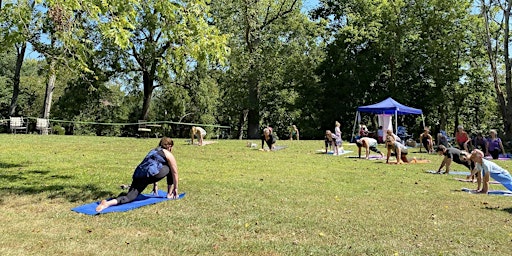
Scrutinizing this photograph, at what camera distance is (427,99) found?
31266 mm

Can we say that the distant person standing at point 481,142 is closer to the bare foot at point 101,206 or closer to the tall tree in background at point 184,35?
the tall tree in background at point 184,35

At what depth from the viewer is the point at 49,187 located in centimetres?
805

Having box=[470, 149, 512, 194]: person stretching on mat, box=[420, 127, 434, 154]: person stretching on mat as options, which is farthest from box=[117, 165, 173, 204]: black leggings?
box=[420, 127, 434, 154]: person stretching on mat

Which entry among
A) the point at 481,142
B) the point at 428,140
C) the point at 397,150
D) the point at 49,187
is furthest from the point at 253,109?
the point at 49,187

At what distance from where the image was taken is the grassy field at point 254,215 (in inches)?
196

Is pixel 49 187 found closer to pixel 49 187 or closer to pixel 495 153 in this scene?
pixel 49 187

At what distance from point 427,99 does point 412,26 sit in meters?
5.37

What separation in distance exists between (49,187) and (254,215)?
4183 millimetres

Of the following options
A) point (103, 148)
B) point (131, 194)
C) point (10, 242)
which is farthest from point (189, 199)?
point (103, 148)

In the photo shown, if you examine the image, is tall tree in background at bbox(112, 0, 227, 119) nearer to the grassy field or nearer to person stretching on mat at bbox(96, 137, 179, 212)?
person stretching on mat at bbox(96, 137, 179, 212)

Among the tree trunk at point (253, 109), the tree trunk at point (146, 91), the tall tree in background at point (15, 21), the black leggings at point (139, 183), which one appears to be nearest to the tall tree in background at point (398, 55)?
the tree trunk at point (253, 109)

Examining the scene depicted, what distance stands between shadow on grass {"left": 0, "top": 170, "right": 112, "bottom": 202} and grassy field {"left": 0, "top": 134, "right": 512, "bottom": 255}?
0.02 meters

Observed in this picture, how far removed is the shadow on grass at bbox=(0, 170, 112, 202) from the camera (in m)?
7.49

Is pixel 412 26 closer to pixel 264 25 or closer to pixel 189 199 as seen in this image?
pixel 264 25
